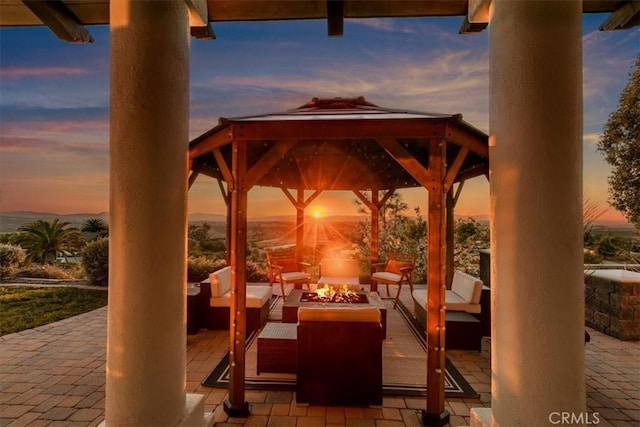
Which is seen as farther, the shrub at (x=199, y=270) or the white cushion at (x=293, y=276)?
the shrub at (x=199, y=270)

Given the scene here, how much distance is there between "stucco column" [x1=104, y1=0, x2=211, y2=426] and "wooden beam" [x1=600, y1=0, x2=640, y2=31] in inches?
154

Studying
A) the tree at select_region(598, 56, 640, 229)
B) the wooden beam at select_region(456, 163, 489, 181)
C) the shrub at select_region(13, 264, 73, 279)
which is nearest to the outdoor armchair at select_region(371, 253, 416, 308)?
the wooden beam at select_region(456, 163, 489, 181)

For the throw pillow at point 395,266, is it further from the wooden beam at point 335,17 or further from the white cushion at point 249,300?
the wooden beam at point 335,17

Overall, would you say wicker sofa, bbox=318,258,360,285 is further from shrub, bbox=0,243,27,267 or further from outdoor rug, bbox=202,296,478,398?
shrub, bbox=0,243,27,267

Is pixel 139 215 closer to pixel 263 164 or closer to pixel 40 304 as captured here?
pixel 263 164

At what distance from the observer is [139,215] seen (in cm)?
190

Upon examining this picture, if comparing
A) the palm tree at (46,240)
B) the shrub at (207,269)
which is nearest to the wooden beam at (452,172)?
the shrub at (207,269)

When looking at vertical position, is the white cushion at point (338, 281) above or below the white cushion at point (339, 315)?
below

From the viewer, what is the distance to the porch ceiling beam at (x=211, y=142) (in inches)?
117

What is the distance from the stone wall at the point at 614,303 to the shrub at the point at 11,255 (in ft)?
46.7

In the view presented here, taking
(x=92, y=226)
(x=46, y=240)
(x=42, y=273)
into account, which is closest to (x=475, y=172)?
(x=42, y=273)

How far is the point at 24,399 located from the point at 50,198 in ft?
32.2

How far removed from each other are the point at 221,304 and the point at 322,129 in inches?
131

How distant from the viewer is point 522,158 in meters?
1.85
